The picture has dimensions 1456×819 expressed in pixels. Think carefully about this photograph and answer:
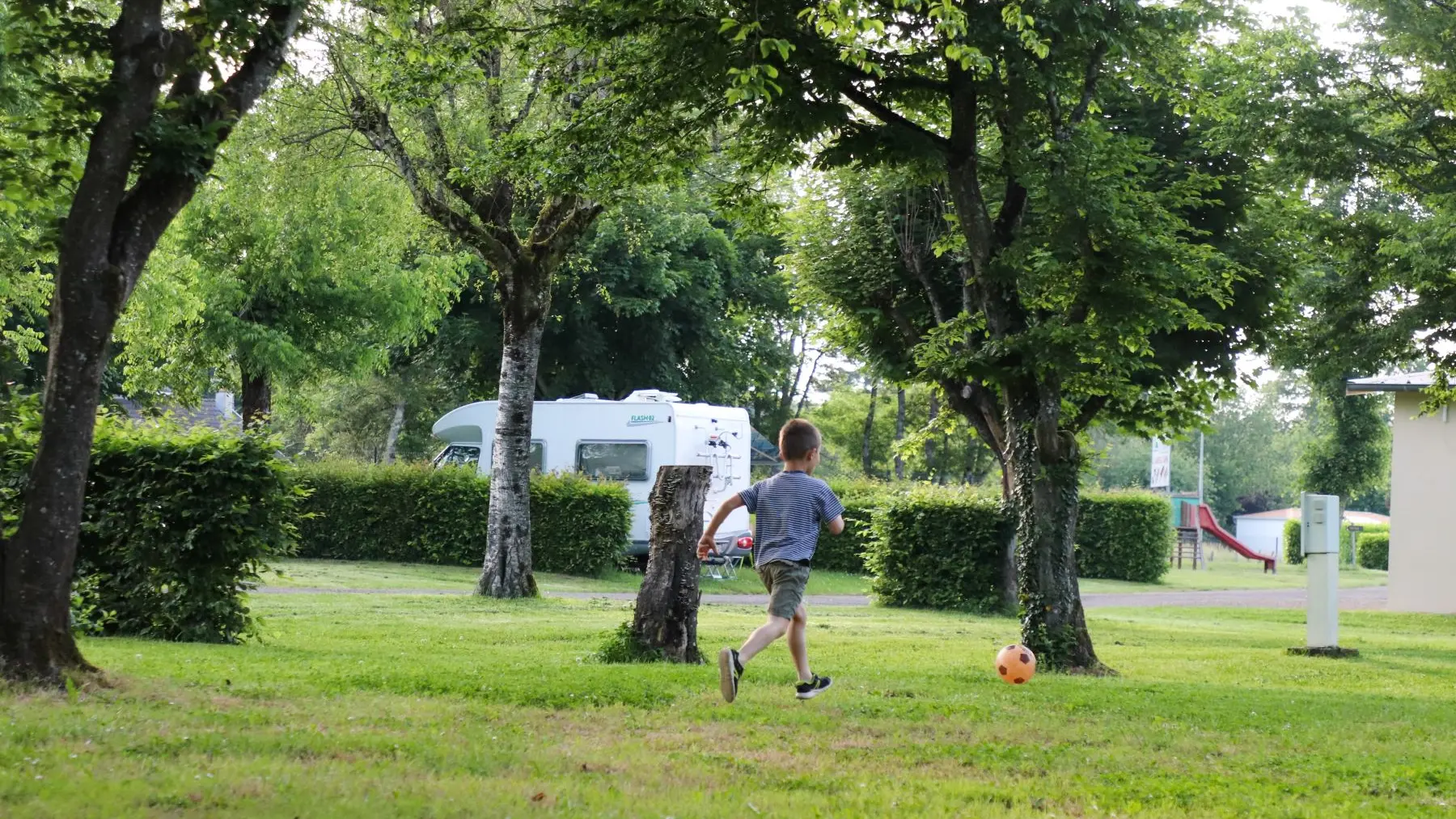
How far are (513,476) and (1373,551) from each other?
133ft

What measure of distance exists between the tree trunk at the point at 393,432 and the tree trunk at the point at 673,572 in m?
33.8

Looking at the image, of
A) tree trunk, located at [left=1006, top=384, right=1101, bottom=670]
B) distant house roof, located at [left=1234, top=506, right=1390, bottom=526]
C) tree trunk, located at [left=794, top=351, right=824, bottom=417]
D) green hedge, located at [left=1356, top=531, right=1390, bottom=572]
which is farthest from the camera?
distant house roof, located at [left=1234, top=506, right=1390, bottom=526]

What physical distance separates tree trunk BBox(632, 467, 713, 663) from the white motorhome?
1666 cm

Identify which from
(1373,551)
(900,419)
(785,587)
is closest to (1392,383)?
(785,587)

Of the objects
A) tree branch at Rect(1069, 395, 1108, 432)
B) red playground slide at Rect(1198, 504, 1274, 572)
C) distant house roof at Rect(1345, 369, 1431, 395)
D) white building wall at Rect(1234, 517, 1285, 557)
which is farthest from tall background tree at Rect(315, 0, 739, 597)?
white building wall at Rect(1234, 517, 1285, 557)

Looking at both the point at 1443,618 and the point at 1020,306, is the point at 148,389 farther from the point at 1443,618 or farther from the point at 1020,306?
the point at 1443,618

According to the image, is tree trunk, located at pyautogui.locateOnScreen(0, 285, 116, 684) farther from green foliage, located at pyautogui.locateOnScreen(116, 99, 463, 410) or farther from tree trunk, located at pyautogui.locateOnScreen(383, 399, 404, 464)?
tree trunk, located at pyautogui.locateOnScreen(383, 399, 404, 464)

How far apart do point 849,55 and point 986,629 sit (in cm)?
933

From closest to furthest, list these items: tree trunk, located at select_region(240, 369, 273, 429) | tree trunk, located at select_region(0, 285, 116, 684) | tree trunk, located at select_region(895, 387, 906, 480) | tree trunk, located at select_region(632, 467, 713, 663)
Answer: tree trunk, located at select_region(0, 285, 116, 684) < tree trunk, located at select_region(632, 467, 713, 663) < tree trunk, located at select_region(240, 369, 273, 429) < tree trunk, located at select_region(895, 387, 906, 480)

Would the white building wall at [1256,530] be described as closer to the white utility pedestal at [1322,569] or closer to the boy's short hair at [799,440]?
the white utility pedestal at [1322,569]

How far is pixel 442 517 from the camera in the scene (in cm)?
2628

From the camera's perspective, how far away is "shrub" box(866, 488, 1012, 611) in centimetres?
2200

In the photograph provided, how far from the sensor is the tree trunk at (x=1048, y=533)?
12.1 meters

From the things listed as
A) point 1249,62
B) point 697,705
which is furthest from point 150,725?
point 1249,62
